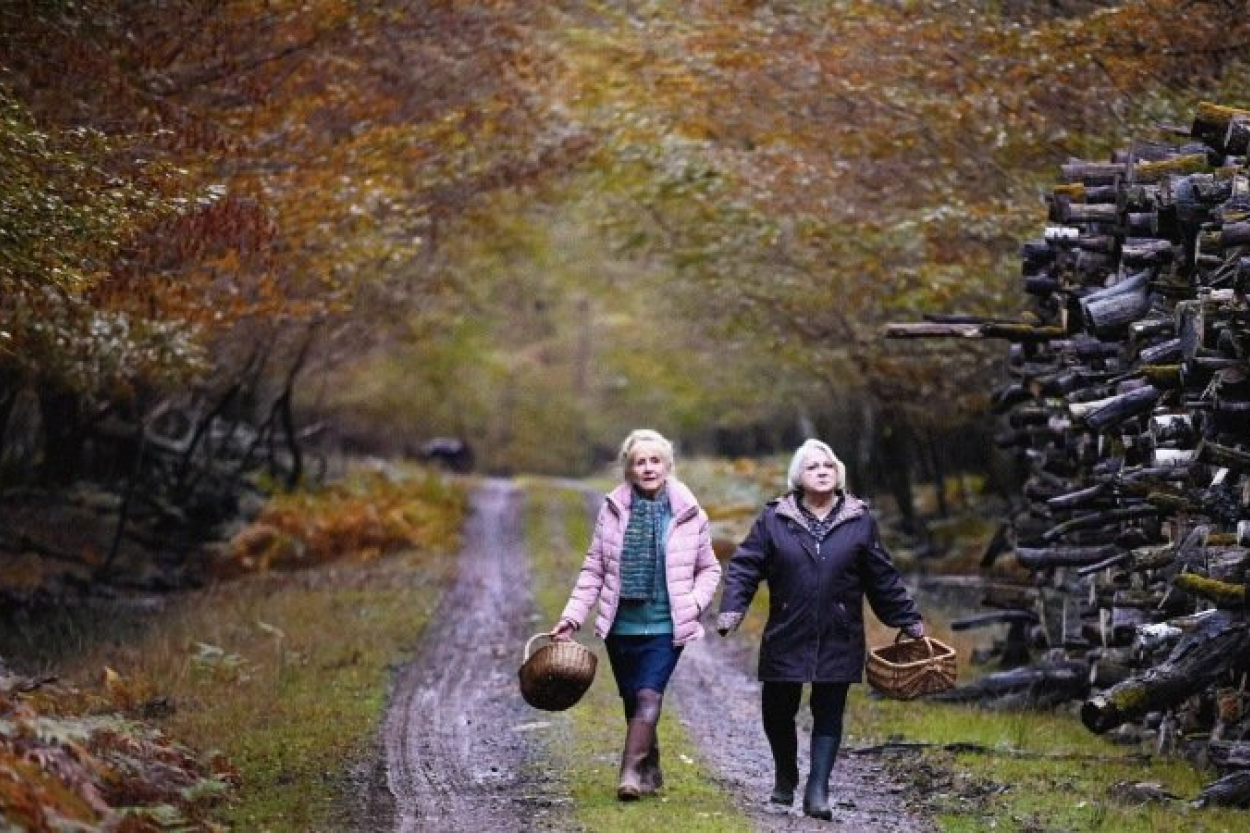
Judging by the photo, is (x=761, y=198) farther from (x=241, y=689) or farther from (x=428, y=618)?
(x=241, y=689)

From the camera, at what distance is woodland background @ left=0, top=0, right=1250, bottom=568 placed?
14.7m

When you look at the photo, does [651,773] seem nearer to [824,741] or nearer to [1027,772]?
[824,741]

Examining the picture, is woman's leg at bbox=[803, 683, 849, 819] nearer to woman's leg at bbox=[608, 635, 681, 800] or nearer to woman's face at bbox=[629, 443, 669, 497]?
woman's leg at bbox=[608, 635, 681, 800]

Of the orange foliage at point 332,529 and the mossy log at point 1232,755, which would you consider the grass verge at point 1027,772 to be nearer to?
the mossy log at point 1232,755

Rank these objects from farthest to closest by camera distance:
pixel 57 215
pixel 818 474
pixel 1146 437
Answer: pixel 1146 437, pixel 57 215, pixel 818 474

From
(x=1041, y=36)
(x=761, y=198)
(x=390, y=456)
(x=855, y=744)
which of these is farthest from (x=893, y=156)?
(x=390, y=456)

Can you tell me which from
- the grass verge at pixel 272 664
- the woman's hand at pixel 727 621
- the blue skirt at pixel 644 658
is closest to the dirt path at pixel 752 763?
the blue skirt at pixel 644 658

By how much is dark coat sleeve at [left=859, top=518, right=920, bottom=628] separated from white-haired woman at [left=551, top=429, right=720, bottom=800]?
900 millimetres

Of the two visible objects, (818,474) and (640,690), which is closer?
(818,474)

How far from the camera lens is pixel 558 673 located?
9289mm

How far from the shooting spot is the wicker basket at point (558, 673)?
9281 mm

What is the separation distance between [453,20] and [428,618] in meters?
7.80

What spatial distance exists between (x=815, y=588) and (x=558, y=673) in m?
1.58

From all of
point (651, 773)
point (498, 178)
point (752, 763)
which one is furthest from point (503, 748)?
point (498, 178)
